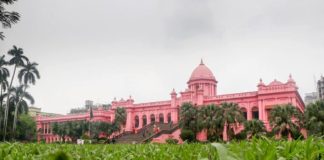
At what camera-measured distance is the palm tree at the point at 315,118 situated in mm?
29431

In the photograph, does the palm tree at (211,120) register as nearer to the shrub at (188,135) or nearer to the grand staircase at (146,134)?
the shrub at (188,135)

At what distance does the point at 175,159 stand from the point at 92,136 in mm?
49893

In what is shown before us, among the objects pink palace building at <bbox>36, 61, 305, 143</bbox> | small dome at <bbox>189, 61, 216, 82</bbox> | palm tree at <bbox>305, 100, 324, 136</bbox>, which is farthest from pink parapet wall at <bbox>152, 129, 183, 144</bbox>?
palm tree at <bbox>305, 100, 324, 136</bbox>

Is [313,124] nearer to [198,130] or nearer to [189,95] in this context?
[198,130]

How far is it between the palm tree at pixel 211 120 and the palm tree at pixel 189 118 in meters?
0.99

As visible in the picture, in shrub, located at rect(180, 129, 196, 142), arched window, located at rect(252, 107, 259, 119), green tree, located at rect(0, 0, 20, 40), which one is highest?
green tree, located at rect(0, 0, 20, 40)

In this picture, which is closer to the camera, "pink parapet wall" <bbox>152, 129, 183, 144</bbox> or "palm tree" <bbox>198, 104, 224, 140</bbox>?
"palm tree" <bbox>198, 104, 224, 140</bbox>

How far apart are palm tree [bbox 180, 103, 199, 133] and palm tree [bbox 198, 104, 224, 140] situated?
99 centimetres

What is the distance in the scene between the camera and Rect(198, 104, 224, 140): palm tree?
34.7m

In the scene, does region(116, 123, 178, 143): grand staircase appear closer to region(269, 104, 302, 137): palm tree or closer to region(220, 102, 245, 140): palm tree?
region(220, 102, 245, 140): palm tree

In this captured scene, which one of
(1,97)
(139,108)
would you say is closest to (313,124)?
(139,108)

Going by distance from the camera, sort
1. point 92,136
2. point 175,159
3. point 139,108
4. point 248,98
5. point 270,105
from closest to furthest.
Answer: point 175,159 → point 270,105 → point 248,98 → point 92,136 → point 139,108

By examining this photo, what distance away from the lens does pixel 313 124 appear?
29828 millimetres

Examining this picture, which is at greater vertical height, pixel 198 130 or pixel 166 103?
pixel 166 103
